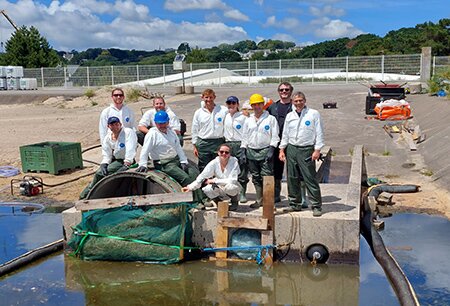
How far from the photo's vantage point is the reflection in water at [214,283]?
6324mm

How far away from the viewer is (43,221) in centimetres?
947

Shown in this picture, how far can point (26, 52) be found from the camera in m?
51.7

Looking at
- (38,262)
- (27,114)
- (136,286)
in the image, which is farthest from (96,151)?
(27,114)

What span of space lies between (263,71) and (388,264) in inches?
1247

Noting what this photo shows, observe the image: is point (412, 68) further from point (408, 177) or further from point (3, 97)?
point (3, 97)

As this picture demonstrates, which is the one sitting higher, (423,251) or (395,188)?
(395,188)

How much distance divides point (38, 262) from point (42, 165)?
5466mm

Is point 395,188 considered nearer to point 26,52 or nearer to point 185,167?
point 185,167

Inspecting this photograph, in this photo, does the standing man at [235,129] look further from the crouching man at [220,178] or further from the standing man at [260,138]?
the crouching man at [220,178]

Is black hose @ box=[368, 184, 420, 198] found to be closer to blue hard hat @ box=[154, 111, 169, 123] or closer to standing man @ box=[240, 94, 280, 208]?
standing man @ box=[240, 94, 280, 208]

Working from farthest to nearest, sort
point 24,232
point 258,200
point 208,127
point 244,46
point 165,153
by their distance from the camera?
1. point 244,46
2. point 24,232
3. point 208,127
4. point 258,200
5. point 165,153

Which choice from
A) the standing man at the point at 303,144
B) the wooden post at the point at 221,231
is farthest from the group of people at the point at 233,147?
the wooden post at the point at 221,231

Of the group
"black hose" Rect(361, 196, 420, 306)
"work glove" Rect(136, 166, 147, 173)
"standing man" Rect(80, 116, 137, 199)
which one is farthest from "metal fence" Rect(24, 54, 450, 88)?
"work glove" Rect(136, 166, 147, 173)

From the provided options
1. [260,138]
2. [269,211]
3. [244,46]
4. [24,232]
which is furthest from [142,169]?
[244,46]
